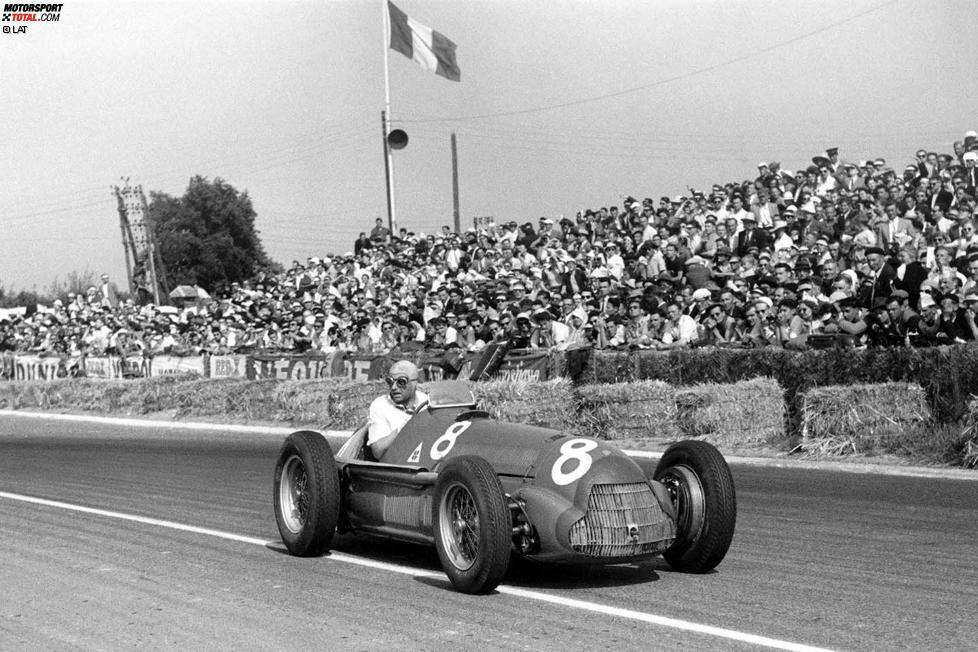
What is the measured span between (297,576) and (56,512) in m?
4.32

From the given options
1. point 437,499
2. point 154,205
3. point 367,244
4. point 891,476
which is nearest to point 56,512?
point 437,499

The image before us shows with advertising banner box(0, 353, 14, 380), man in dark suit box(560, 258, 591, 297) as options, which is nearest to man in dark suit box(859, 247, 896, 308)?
man in dark suit box(560, 258, 591, 297)

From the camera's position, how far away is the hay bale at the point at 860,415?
13.5 m

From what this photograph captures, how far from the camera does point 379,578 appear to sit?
296 inches

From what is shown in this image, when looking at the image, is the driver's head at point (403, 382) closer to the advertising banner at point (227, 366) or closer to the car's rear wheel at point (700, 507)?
the car's rear wheel at point (700, 507)

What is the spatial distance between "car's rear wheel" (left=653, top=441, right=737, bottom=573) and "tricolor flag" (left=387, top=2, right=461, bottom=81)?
32.4 metres

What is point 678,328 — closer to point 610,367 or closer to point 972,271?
point 610,367

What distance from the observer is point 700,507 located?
7.30 meters

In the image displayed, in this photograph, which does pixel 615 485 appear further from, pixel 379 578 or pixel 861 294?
pixel 861 294

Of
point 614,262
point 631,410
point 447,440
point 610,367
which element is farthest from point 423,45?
point 447,440

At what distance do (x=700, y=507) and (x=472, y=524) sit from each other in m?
1.36

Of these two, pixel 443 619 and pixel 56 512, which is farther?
pixel 56 512

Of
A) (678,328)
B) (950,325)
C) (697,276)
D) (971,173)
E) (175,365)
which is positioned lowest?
(175,365)

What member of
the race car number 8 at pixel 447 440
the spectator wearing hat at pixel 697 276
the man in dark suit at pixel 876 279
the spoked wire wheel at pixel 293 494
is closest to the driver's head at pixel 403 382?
the race car number 8 at pixel 447 440
